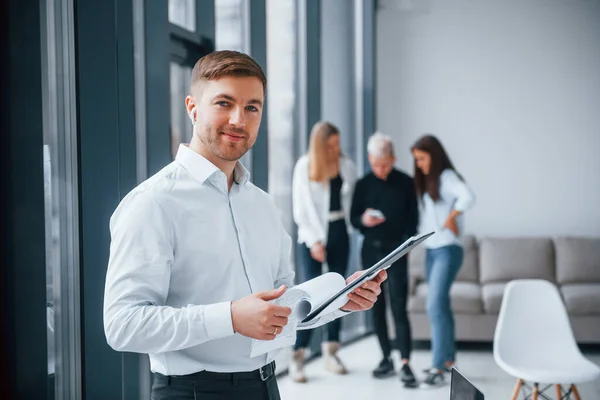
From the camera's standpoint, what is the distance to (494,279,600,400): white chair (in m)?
3.34

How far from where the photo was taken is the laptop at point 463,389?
133 cm

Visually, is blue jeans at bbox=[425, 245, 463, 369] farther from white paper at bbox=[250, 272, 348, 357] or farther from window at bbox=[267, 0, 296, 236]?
white paper at bbox=[250, 272, 348, 357]

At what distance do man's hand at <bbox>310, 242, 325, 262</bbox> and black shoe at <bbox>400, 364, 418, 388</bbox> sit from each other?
0.91 m

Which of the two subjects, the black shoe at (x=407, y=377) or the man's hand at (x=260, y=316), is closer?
the man's hand at (x=260, y=316)

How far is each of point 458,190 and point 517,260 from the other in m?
2.02

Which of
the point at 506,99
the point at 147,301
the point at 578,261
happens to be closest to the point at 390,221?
the point at 578,261

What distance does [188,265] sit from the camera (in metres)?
1.46

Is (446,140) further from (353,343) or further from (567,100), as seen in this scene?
A: (353,343)

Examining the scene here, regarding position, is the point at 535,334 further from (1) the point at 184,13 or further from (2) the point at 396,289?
(1) the point at 184,13

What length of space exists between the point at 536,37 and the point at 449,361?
3.63 m

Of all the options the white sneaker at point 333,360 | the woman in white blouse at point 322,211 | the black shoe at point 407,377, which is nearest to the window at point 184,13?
the woman in white blouse at point 322,211

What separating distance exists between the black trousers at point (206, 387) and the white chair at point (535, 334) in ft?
6.88

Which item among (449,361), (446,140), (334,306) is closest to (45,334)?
(334,306)

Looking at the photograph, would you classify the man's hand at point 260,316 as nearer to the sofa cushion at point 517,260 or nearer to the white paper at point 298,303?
the white paper at point 298,303
